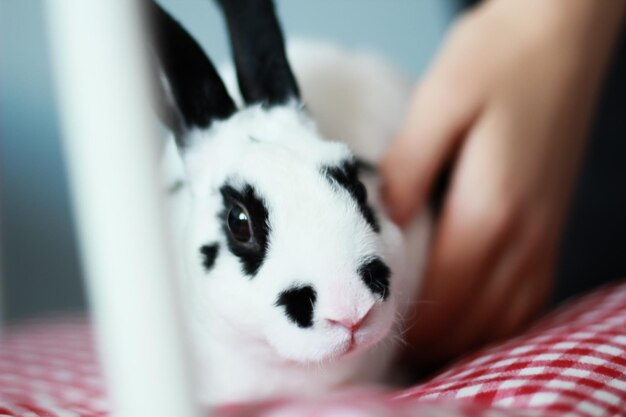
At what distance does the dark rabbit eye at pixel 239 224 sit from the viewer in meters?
0.51

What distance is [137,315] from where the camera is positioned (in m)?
0.27

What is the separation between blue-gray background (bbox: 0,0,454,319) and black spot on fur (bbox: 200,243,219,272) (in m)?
0.71

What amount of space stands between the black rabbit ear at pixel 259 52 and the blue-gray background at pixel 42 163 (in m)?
0.59

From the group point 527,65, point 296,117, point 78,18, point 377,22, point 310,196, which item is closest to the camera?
point 78,18

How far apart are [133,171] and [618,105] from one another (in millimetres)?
935

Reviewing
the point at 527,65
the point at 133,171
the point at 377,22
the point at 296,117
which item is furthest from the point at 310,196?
the point at 377,22

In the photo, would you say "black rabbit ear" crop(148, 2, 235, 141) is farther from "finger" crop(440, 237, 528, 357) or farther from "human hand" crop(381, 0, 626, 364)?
"finger" crop(440, 237, 528, 357)

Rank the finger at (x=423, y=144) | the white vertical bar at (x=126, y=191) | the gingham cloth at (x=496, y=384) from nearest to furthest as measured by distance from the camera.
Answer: the white vertical bar at (x=126, y=191)
the gingham cloth at (x=496, y=384)
the finger at (x=423, y=144)

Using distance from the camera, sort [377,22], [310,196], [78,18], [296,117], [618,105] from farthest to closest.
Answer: [377,22] < [618,105] < [296,117] < [310,196] < [78,18]

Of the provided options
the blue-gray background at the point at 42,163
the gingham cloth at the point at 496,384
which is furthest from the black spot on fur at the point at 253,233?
the blue-gray background at the point at 42,163

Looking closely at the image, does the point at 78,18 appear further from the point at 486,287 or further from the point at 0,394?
the point at 486,287

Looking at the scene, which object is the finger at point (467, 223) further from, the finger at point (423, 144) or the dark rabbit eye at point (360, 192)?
the dark rabbit eye at point (360, 192)

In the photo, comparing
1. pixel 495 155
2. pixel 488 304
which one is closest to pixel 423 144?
pixel 495 155

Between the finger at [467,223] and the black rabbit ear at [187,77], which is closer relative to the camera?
the black rabbit ear at [187,77]
